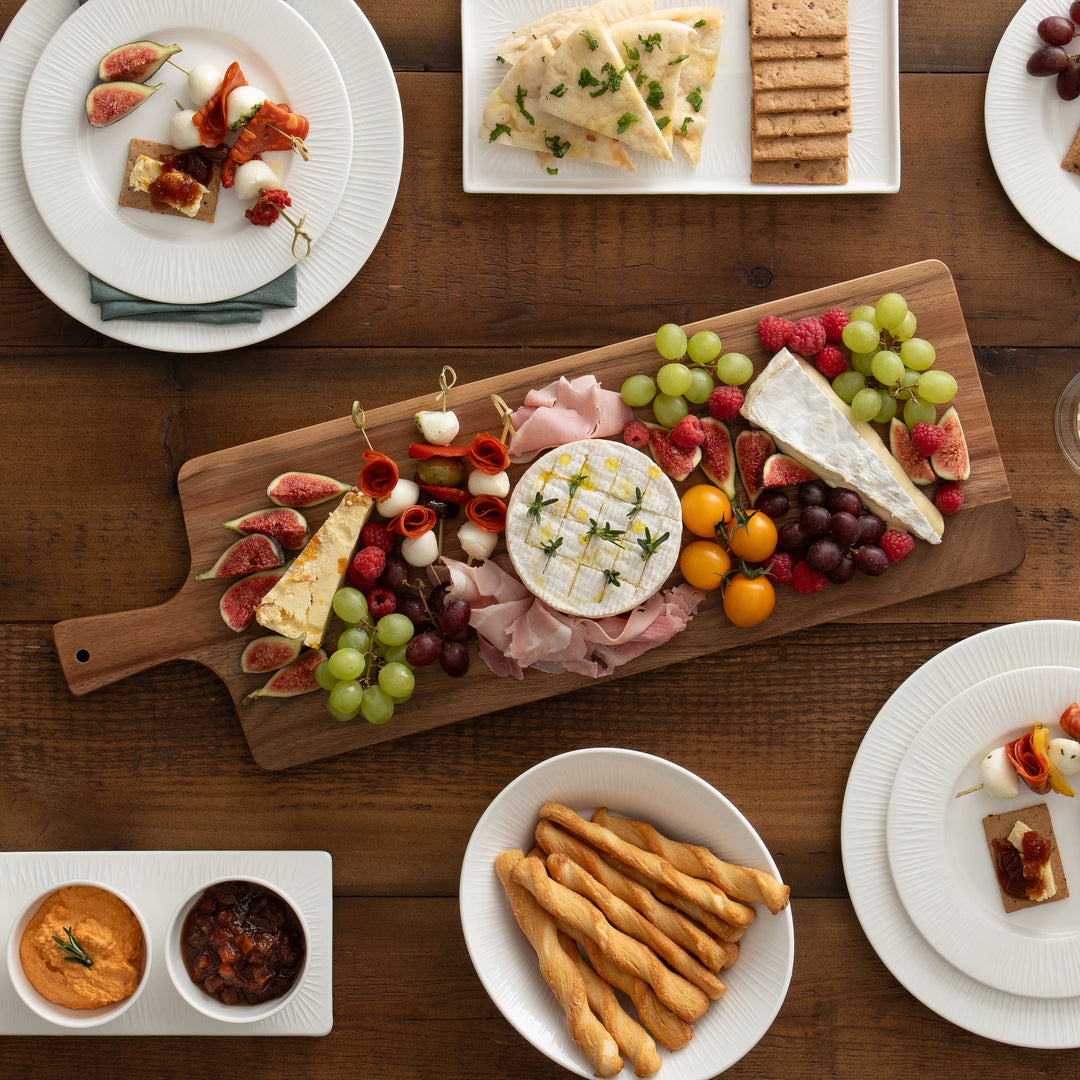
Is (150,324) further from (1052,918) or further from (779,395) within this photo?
(1052,918)

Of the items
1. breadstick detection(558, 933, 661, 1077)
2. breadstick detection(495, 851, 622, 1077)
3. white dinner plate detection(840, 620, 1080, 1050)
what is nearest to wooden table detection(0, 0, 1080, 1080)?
white dinner plate detection(840, 620, 1080, 1050)

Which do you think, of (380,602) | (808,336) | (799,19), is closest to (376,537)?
(380,602)

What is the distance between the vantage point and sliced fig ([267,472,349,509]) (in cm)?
219

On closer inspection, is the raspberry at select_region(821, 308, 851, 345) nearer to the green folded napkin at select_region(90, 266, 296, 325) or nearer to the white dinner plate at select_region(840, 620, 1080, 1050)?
the white dinner plate at select_region(840, 620, 1080, 1050)

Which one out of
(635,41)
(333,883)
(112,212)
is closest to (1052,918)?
(333,883)

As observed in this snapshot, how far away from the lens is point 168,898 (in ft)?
7.37

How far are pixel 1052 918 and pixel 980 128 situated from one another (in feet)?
7.04

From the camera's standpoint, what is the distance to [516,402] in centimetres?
225

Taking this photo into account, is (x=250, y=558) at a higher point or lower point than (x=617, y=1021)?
higher

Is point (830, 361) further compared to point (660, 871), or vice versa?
point (830, 361)

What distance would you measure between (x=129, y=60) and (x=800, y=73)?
171cm

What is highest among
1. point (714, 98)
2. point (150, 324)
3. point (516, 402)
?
point (714, 98)

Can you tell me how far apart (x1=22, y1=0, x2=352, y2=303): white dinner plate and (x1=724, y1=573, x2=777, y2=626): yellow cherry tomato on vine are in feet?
4.59

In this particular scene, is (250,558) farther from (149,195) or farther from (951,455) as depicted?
(951,455)
